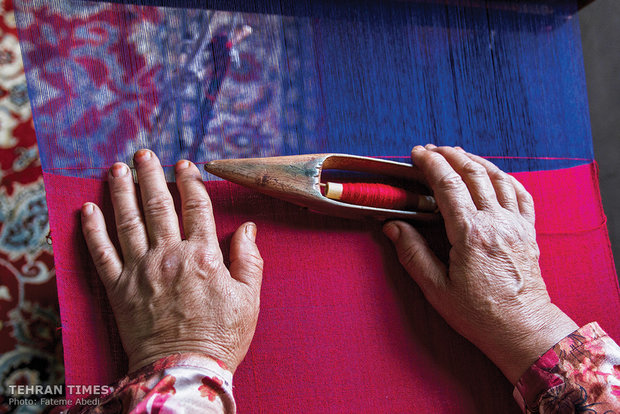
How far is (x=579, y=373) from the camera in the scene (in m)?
0.88

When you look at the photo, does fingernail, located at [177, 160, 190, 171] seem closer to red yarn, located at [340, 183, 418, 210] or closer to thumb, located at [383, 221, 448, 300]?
red yarn, located at [340, 183, 418, 210]

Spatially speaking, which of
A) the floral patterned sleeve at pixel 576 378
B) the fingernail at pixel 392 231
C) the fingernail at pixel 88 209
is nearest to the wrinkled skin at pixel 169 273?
the fingernail at pixel 88 209

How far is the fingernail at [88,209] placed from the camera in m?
0.86

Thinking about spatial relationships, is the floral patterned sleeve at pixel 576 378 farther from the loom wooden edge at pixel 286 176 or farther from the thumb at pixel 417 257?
the loom wooden edge at pixel 286 176

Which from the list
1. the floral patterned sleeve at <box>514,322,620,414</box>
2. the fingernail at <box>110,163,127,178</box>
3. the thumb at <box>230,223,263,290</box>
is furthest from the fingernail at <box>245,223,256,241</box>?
the floral patterned sleeve at <box>514,322,620,414</box>

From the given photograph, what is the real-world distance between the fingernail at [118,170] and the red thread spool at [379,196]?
0.43m

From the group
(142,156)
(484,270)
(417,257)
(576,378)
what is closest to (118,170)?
(142,156)

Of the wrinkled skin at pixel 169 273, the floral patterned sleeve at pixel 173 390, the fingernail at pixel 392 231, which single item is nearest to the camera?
the floral patterned sleeve at pixel 173 390

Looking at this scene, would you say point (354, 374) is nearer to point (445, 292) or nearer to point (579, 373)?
point (445, 292)

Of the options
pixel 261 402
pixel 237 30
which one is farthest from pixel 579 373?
pixel 237 30

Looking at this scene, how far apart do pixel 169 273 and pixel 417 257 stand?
550mm

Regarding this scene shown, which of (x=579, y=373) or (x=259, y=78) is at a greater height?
(x=259, y=78)

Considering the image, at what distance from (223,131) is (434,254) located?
578 millimetres

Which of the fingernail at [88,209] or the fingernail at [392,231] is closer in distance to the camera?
the fingernail at [88,209]
